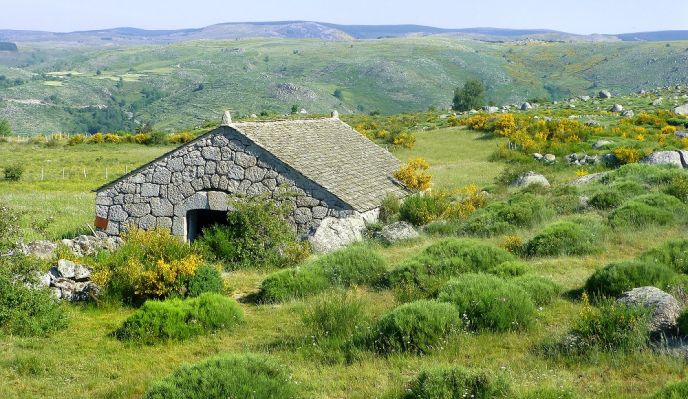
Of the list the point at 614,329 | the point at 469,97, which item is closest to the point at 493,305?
the point at 614,329

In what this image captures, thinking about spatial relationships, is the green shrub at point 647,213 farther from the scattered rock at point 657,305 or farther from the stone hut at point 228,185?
the scattered rock at point 657,305

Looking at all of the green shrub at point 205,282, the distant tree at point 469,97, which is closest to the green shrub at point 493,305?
the green shrub at point 205,282

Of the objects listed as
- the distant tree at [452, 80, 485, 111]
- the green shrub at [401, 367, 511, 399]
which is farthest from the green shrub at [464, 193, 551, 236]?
the distant tree at [452, 80, 485, 111]

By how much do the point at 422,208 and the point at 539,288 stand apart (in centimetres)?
771

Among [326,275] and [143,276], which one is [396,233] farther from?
[143,276]

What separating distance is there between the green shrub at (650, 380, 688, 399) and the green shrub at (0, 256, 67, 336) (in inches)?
325

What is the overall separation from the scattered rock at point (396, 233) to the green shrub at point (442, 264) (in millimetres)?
2690

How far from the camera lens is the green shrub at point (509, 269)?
10.6 metres

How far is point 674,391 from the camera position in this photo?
5387 mm

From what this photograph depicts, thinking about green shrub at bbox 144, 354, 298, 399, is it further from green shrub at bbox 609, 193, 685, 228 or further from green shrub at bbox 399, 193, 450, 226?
green shrub at bbox 399, 193, 450, 226

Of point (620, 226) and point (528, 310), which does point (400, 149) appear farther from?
point (528, 310)

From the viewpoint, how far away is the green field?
128 metres

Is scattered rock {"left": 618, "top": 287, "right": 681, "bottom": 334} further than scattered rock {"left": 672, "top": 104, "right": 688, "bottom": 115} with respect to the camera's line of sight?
No

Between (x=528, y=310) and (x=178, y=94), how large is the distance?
488 feet
